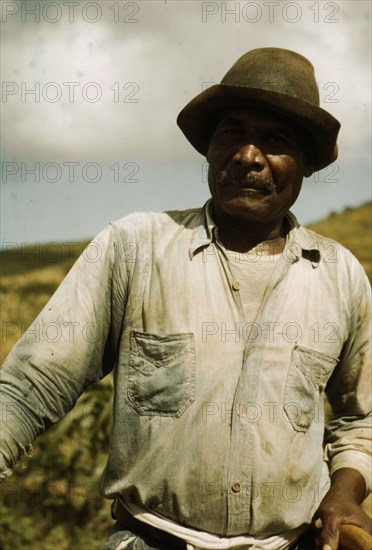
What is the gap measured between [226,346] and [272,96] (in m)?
0.82

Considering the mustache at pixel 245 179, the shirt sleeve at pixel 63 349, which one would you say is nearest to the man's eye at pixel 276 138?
the mustache at pixel 245 179

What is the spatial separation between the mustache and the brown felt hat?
0.23m

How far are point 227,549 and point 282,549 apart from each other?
0.78ft

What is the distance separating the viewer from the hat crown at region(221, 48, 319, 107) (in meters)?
3.38

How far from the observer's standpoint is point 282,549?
3.34 metres

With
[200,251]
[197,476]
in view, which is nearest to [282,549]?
[197,476]

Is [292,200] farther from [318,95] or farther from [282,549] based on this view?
[282,549]

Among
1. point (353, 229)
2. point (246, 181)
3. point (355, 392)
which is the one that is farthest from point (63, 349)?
point (353, 229)

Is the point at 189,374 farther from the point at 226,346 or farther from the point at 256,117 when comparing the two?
the point at 256,117

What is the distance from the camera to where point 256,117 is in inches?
133

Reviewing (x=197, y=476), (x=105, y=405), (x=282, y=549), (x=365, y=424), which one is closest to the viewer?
(x=197, y=476)

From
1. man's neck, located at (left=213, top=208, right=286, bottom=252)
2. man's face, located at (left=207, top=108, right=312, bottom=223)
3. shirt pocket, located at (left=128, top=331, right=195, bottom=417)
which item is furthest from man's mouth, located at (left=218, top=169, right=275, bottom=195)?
shirt pocket, located at (left=128, top=331, right=195, bottom=417)

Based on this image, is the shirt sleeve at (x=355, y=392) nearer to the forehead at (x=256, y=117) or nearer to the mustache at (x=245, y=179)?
the mustache at (x=245, y=179)

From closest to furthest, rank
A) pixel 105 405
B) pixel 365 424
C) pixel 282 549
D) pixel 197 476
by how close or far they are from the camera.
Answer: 1. pixel 197 476
2. pixel 282 549
3. pixel 365 424
4. pixel 105 405
